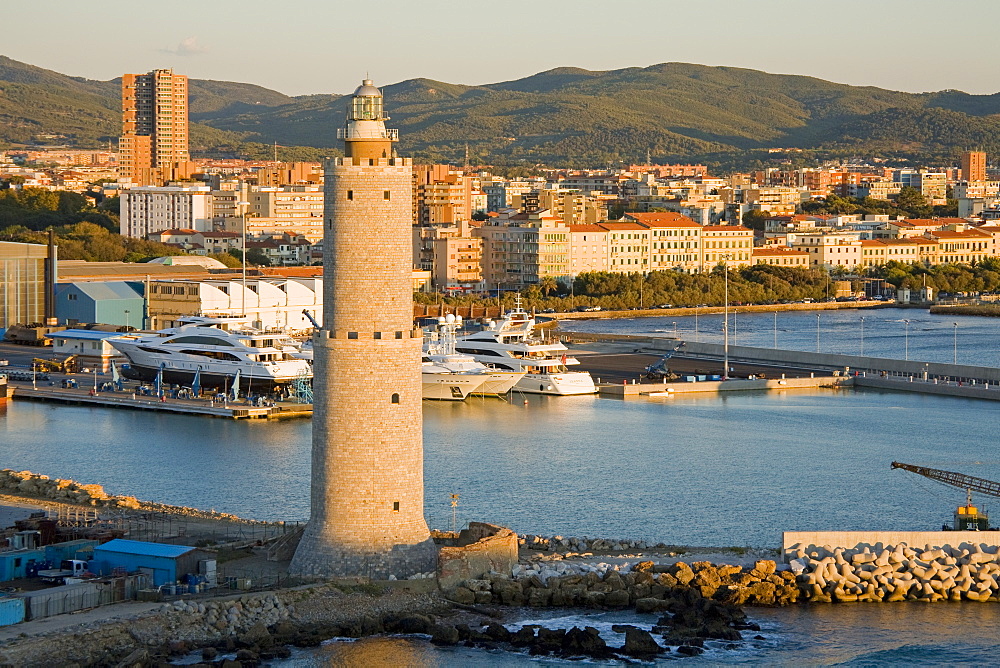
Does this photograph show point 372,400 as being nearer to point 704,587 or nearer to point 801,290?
point 704,587

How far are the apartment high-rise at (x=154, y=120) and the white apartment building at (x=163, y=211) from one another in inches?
1152

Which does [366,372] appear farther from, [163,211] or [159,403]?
[163,211]

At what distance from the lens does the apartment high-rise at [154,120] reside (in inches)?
3447

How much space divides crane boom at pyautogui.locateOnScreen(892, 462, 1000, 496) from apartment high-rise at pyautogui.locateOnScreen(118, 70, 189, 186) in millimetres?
74500

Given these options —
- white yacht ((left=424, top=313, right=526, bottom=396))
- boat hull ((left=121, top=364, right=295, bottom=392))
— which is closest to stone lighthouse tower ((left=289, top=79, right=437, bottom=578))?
boat hull ((left=121, top=364, right=295, bottom=392))

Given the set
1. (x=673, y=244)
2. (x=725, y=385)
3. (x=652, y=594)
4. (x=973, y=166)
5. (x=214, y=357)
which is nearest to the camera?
(x=652, y=594)

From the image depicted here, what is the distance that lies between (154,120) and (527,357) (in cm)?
6520

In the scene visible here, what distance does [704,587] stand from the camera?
1094 cm

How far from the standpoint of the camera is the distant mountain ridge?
12875 centimetres

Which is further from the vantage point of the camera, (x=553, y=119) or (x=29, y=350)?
(x=553, y=119)

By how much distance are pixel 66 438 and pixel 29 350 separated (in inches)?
373

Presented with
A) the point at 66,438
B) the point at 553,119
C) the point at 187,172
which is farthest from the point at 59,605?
the point at 553,119

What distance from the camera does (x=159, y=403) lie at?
75.8 ft

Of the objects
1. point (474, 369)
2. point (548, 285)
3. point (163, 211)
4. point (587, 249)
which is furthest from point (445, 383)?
point (163, 211)
